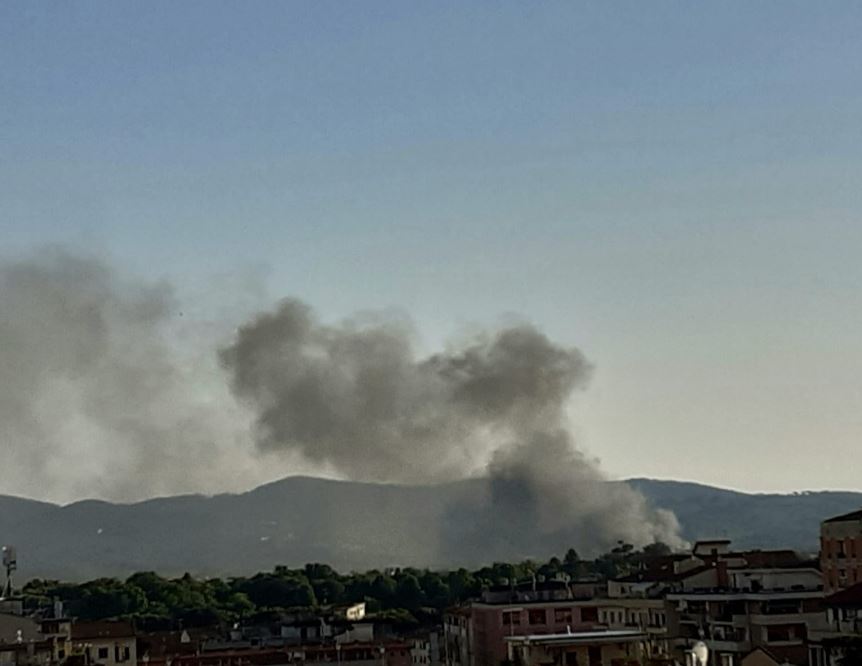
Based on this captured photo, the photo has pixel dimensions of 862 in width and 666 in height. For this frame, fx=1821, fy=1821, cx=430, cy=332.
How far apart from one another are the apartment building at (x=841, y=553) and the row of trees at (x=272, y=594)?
63.7 meters

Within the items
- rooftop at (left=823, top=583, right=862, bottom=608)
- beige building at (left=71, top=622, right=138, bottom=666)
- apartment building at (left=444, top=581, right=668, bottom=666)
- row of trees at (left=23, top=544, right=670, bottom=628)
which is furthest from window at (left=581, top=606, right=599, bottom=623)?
row of trees at (left=23, top=544, right=670, bottom=628)

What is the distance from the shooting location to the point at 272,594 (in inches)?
6841

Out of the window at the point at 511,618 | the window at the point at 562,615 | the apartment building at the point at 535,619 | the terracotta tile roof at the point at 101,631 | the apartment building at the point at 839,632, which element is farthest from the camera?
the terracotta tile roof at the point at 101,631

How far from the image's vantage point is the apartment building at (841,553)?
73.7 metres

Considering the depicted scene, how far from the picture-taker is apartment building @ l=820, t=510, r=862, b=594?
242ft

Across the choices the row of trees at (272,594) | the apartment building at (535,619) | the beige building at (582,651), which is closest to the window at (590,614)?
the apartment building at (535,619)

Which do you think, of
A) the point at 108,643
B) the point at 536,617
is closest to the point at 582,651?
the point at 536,617

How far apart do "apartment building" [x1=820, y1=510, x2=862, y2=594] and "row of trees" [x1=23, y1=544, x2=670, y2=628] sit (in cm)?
6371

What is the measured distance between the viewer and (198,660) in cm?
9000

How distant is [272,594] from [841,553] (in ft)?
344

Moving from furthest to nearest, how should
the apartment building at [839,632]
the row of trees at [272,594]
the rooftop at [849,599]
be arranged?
the row of trees at [272,594], the rooftop at [849,599], the apartment building at [839,632]

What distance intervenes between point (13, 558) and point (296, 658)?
18755 mm

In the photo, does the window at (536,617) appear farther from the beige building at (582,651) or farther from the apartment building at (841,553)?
the beige building at (582,651)

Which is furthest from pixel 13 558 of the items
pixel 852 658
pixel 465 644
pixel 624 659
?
pixel 852 658
